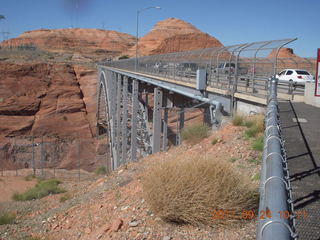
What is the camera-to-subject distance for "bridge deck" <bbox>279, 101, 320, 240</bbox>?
358 cm

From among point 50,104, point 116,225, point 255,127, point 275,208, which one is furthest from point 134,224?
point 50,104

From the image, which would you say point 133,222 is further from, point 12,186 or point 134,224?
point 12,186

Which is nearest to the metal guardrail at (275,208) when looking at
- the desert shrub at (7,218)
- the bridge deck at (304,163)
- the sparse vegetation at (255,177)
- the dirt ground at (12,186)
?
the bridge deck at (304,163)

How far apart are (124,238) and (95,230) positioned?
1231mm

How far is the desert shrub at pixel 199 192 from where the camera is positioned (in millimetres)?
4860

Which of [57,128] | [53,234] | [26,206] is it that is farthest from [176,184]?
[57,128]

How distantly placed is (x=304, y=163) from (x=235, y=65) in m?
6.23

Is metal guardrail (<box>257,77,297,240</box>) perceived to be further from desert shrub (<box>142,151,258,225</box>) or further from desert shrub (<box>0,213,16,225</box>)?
desert shrub (<box>0,213,16,225</box>)

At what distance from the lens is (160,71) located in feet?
74.9

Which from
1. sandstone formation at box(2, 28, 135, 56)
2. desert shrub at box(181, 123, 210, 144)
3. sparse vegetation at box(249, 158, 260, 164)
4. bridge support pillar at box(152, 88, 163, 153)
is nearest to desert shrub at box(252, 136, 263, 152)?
sparse vegetation at box(249, 158, 260, 164)

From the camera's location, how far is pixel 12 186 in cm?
2206

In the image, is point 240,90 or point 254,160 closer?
point 254,160

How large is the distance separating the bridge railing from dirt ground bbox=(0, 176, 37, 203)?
10719 millimetres

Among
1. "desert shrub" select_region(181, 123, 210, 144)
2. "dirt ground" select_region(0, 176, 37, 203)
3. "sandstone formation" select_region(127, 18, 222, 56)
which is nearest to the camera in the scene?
"desert shrub" select_region(181, 123, 210, 144)
